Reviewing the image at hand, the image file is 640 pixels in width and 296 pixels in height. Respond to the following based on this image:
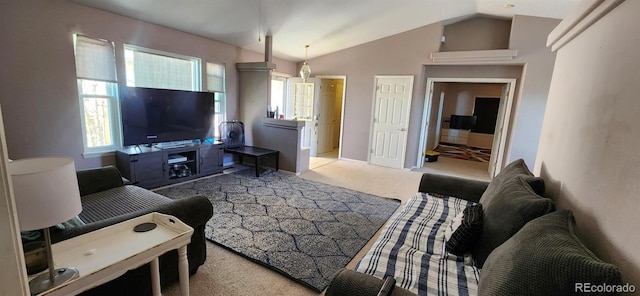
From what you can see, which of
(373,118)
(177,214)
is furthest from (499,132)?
(177,214)

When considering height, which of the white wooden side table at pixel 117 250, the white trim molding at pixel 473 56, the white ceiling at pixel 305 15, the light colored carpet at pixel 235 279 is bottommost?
the light colored carpet at pixel 235 279

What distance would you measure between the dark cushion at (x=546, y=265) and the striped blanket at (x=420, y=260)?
0.92 feet

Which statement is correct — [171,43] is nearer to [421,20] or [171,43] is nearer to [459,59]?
[421,20]

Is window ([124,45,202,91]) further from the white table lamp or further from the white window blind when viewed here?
the white table lamp

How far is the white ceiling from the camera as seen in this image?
142 inches

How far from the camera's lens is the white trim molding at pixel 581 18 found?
1.38m

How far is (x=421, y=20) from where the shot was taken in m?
5.00

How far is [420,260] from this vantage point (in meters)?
1.62

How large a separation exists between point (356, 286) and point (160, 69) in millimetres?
4359

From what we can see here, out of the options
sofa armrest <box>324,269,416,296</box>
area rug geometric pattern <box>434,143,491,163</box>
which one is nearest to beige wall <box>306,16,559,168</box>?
area rug geometric pattern <box>434,143,491,163</box>

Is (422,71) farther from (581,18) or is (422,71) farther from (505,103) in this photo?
(581,18)

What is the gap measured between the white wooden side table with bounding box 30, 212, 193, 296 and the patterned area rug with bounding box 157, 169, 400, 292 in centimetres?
97

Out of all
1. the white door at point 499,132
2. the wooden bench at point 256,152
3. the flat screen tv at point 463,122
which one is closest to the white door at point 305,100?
the wooden bench at point 256,152
